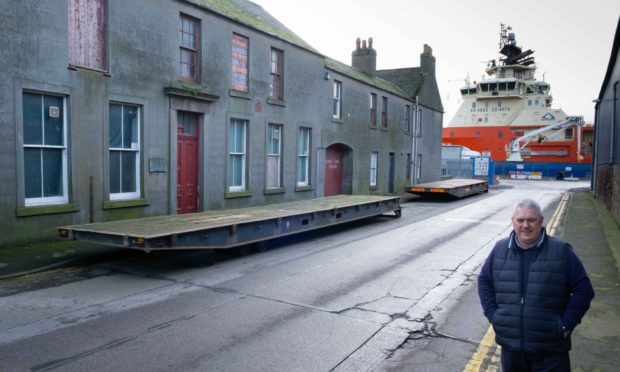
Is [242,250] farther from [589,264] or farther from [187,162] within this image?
[589,264]

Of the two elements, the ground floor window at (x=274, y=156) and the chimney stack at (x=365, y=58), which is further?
the chimney stack at (x=365, y=58)

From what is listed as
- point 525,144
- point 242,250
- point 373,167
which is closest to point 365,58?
point 373,167

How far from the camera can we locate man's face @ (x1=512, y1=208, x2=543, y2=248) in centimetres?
346

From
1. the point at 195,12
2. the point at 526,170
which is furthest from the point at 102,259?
the point at 526,170

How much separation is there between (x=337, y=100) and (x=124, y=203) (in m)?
13.2

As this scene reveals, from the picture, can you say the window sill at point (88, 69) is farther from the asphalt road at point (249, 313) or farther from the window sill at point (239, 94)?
the window sill at point (239, 94)

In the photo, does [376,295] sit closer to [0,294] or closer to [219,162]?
[0,294]

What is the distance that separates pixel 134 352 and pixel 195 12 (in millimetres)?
11389

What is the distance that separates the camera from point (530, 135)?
5184 cm

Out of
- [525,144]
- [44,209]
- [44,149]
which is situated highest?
[525,144]

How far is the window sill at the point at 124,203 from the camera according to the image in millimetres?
11761

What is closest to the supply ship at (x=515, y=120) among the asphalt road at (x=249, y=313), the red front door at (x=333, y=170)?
the red front door at (x=333, y=170)

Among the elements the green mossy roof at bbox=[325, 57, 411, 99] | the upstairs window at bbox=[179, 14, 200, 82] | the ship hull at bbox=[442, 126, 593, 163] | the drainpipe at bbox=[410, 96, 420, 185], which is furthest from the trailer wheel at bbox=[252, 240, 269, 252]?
the ship hull at bbox=[442, 126, 593, 163]

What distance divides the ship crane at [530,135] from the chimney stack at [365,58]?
29.7m
